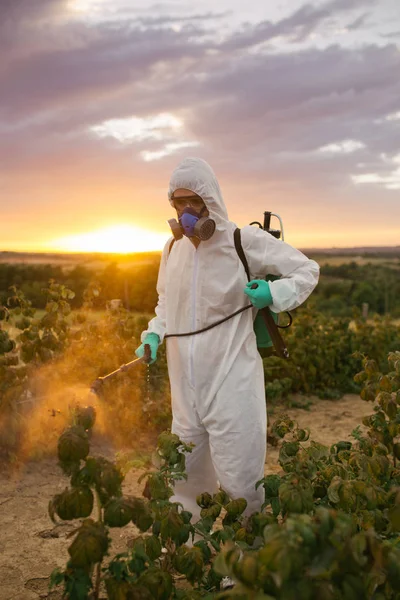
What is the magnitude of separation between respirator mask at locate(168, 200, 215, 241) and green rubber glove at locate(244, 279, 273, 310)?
28 cm

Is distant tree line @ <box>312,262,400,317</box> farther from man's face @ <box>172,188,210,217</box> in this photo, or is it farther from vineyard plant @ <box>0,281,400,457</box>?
man's face @ <box>172,188,210,217</box>

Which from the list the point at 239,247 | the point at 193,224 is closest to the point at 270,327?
the point at 239,247

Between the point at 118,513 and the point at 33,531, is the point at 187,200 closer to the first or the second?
the point at 118,513

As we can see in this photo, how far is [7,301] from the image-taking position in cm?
440

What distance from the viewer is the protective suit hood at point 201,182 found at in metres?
2.49

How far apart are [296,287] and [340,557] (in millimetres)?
1427

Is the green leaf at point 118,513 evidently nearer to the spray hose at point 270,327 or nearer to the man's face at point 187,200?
the spray hose at point 270,327

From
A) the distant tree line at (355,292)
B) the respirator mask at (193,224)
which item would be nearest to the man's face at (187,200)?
the respirator mask at (193,224)

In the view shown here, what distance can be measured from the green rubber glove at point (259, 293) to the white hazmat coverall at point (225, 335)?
3 centimetres

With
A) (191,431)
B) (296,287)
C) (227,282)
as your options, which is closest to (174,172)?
(227,282)

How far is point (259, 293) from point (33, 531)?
2.00 metres

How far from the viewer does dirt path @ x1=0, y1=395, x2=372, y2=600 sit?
2.86m

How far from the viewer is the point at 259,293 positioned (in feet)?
8.11

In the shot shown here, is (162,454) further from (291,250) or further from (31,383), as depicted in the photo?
(31,383)
